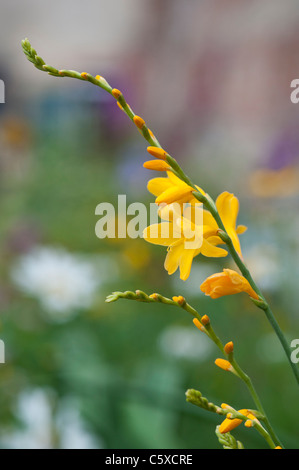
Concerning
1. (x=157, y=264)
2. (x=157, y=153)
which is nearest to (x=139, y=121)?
(x=157, y=153)

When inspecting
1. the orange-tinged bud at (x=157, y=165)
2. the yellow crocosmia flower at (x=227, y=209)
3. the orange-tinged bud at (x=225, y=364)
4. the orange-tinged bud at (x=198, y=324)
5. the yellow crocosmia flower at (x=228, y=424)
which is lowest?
the yellow crocosmia flower at (x=228, y=424)

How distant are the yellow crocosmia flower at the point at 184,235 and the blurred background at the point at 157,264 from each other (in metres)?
0.43

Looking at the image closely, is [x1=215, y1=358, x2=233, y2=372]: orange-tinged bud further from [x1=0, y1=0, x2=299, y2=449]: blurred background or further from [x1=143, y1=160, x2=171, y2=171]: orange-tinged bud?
[x1=0, y1=0, x2=299, y2=449]: blurred background

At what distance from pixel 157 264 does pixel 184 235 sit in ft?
4.03

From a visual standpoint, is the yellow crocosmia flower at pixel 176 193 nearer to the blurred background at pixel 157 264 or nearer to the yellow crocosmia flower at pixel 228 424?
the yellow crocosmia flower at pixel 228 424

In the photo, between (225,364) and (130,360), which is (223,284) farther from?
(130,360)

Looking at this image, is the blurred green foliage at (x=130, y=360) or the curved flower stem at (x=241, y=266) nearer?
the curved flower stem at (x=241, y=266)

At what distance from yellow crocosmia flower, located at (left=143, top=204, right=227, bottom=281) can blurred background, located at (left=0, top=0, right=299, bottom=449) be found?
0.43 metres

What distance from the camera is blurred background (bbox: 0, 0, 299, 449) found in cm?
81

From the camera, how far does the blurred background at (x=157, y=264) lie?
81 cm

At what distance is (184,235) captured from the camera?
0.25m

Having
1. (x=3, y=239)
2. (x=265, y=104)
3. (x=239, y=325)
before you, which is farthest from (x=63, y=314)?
(x=265, y=104)

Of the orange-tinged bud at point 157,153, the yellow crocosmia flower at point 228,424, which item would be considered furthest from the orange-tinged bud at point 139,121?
the yellow crocosmia flower at point 228,424

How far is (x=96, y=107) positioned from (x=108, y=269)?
3.06m
